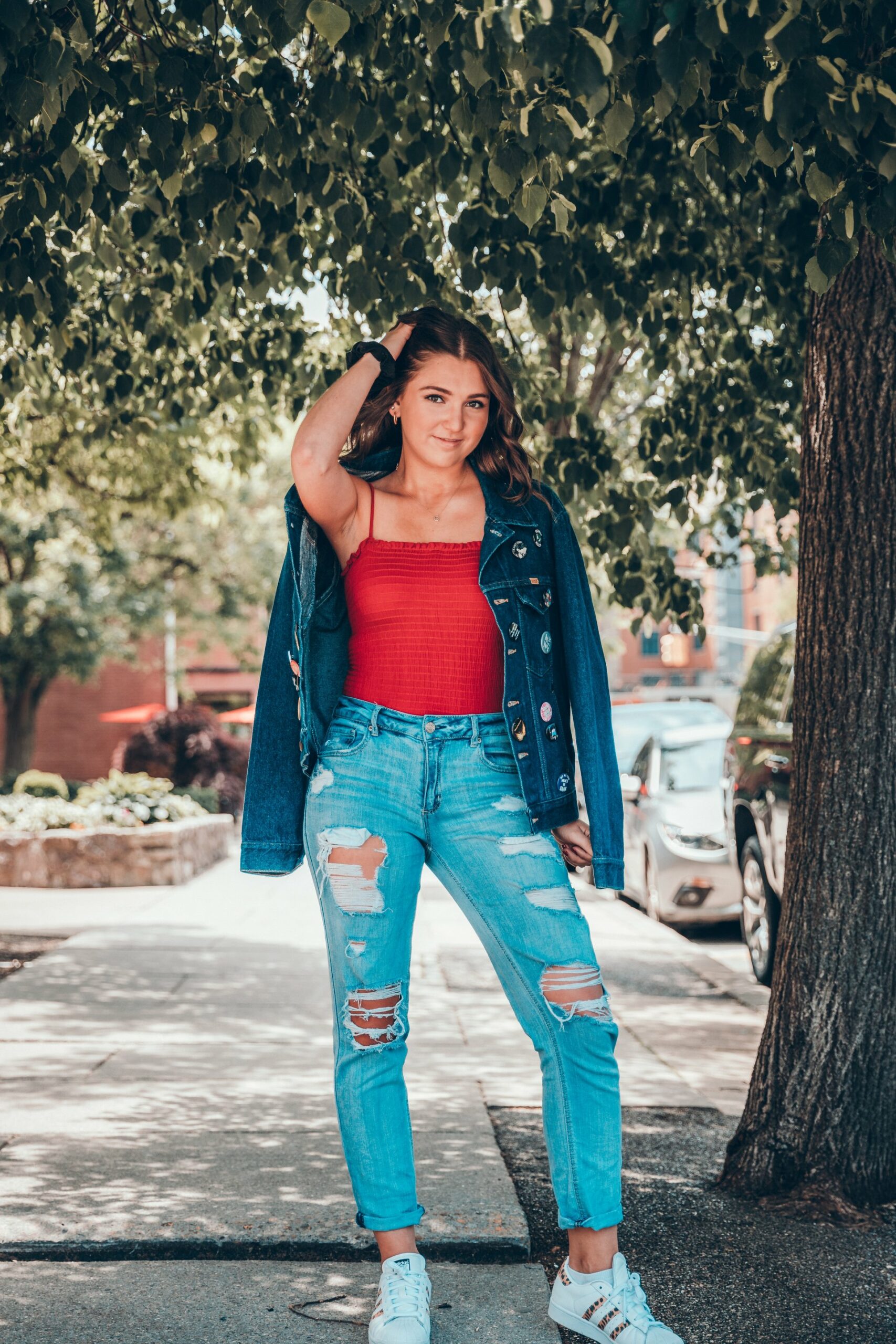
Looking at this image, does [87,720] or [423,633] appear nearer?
[423,633]

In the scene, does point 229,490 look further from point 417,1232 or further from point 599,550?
point 417,1232

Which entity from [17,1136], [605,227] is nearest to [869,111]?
[605,227]

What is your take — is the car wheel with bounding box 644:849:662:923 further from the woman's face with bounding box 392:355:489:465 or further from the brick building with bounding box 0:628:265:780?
the brick building with bounding box 0:628:265:780

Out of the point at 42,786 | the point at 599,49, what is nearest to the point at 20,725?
the point at 42,786

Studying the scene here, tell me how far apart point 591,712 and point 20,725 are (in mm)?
25212

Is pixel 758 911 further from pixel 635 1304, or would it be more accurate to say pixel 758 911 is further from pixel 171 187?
pixel 171 187

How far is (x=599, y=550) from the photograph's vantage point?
591 centimetres

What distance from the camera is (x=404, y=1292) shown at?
2.64 metres

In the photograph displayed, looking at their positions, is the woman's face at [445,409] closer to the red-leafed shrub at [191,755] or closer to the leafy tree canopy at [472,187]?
the leafy tree canopy at [472,187]

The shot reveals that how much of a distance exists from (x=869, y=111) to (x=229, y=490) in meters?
21.8

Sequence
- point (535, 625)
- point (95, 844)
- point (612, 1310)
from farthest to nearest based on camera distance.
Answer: point (95, 844), point (535, 625), point (612, 1310)

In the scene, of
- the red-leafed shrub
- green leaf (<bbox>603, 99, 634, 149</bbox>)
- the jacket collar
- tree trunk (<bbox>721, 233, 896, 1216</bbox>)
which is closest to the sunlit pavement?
tree trunk (<bbox>721, 233, 896, 1216</bbox>)

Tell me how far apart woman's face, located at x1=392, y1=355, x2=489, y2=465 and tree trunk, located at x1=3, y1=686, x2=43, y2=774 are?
79.2 feet

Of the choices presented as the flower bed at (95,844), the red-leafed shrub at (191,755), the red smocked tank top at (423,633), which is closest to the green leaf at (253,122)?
the red smocked tank top at (423,633)
